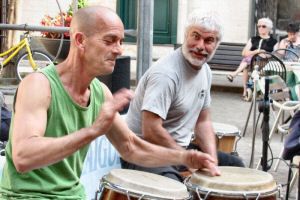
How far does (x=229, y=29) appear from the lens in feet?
48.1

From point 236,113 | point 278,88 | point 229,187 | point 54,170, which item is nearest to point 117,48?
point 54,170

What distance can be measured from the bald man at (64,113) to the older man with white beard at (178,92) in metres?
1.09

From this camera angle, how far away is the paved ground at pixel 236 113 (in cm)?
662

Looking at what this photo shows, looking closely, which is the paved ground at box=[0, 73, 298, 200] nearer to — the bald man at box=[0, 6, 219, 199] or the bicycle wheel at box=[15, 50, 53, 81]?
the bicycle wheel at box=[15, 50, 53, 81]

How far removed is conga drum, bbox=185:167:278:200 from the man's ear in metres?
0.99

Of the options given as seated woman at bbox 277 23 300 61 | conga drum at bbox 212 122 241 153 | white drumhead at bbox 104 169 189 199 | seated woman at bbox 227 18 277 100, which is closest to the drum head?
white drumhead at bbox 104 169 189 199

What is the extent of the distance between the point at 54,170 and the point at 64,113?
25cm

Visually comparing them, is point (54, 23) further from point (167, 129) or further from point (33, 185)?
point (33, 185)

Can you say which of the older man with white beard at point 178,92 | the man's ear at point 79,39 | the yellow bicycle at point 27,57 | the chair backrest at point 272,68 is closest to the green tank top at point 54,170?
the man's ear at point 79,39

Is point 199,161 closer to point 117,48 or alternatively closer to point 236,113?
point 117,48

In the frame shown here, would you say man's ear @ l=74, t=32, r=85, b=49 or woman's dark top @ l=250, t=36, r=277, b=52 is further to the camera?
woman's dark top @ l=250, t=36, r=277, b=52

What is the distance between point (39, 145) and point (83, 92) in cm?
45

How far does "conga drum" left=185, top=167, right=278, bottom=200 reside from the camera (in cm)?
314

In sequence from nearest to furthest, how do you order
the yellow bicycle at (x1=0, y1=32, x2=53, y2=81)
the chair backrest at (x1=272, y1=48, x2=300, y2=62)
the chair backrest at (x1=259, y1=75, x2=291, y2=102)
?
1. the chair backrest at (x1=259, y1=75, x2=291, y2=102)
2. the chair backrest at (x1=272, y1=48, x2=300, y2=62)
3. the yellow bicycle at (x1=0, y1=32, x2=53, y2=81)
